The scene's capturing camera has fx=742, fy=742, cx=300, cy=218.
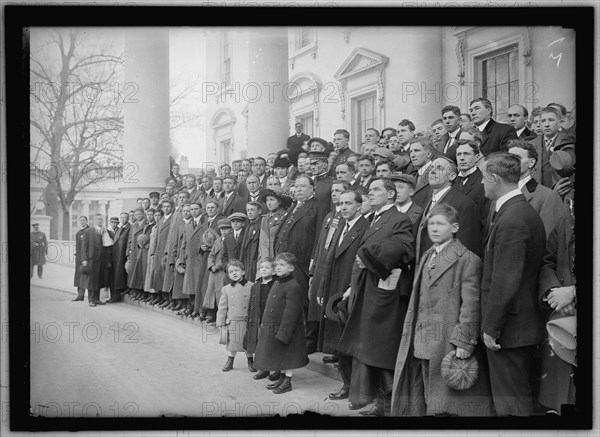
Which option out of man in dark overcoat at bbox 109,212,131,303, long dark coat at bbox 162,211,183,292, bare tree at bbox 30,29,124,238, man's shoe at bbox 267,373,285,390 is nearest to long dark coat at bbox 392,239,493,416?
man's shoe at bbox 267,373,285,390

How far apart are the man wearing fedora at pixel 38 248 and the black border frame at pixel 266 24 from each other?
0.04 m

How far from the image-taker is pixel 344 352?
3.98m

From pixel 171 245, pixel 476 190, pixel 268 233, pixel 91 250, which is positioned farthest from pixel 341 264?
pixel 91 250

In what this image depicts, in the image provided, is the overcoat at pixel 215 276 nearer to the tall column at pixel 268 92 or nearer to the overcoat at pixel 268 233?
the overcoat at pixel 268 233

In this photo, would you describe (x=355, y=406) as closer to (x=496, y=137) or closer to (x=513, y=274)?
(x=513, y=274)

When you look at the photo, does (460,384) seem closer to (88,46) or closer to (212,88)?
(212,88)

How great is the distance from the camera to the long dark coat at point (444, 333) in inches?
150

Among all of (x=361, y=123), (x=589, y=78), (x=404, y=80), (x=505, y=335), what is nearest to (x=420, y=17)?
(x=404, y=80)

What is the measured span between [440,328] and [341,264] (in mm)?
625

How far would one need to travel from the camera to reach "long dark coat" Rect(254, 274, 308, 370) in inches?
159

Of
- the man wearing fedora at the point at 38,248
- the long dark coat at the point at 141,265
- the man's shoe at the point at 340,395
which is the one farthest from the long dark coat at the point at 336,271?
the man wearing fedora at the point at 38,248

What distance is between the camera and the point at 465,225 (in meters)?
3.83

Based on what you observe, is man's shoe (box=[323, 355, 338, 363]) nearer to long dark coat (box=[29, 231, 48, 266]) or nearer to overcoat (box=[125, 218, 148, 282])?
overcoat (box=[125, 218, 148, 282])

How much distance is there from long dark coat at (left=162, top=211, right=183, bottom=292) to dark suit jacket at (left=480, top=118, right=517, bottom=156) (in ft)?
5.75
